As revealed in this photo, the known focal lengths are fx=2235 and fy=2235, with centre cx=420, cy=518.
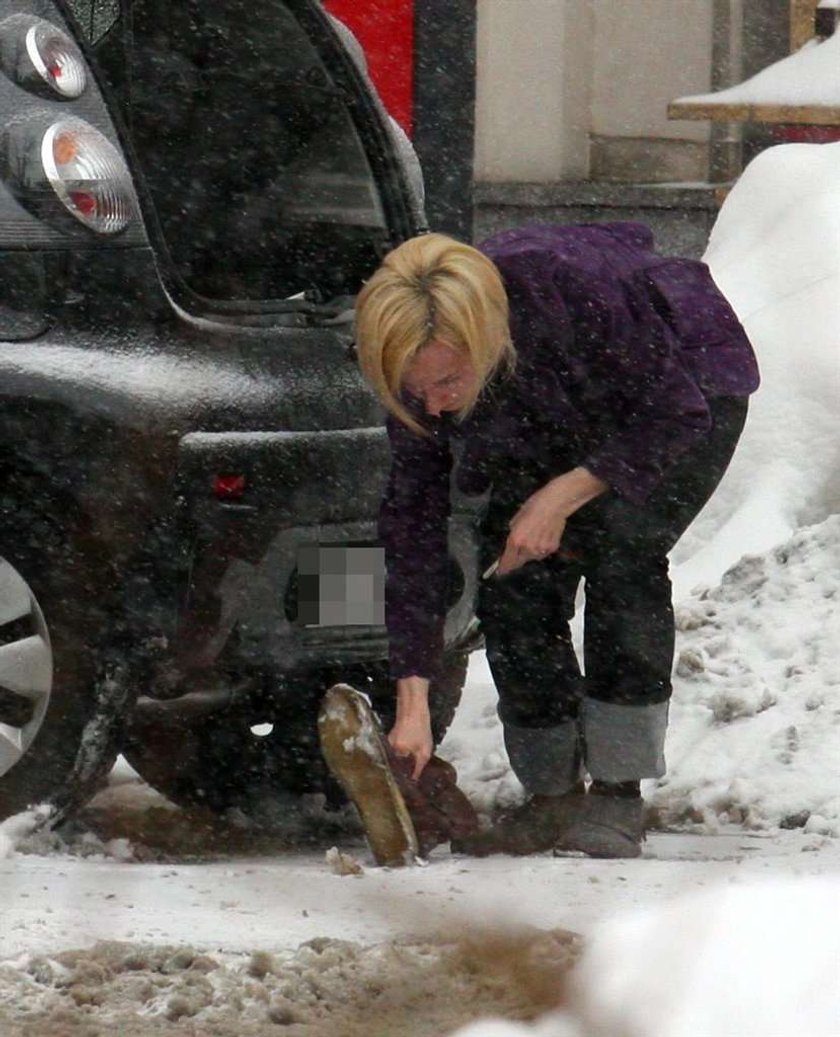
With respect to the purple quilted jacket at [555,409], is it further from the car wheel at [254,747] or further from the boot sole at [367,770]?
the car wheel at [254,747]

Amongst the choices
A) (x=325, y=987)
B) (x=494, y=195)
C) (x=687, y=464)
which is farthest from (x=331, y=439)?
(x=494, y=195)

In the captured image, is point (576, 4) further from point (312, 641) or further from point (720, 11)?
point (312, 641)

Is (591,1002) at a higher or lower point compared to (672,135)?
higher

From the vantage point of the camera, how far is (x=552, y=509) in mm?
3766

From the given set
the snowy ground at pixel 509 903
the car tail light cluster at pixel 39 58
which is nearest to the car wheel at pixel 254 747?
the snowy ground at pixel 509 903

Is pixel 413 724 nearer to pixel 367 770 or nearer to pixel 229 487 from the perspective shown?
pixel 367 770

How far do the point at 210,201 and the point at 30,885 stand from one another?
1.66 metres

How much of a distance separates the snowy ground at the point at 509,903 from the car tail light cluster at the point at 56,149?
101cm

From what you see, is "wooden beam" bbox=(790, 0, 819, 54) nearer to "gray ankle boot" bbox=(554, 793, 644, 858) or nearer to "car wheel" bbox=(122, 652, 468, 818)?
"car wheel" bbox=(122, 652, 468, 818)

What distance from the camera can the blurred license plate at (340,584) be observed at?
3.76 meters

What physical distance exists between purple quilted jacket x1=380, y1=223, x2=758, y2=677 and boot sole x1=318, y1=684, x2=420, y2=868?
14cm

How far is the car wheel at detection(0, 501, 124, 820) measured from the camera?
11.9 feet

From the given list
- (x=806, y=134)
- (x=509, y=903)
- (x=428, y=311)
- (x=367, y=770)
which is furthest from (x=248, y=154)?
(x=806, y=134)

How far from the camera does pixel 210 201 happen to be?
4.54 m
